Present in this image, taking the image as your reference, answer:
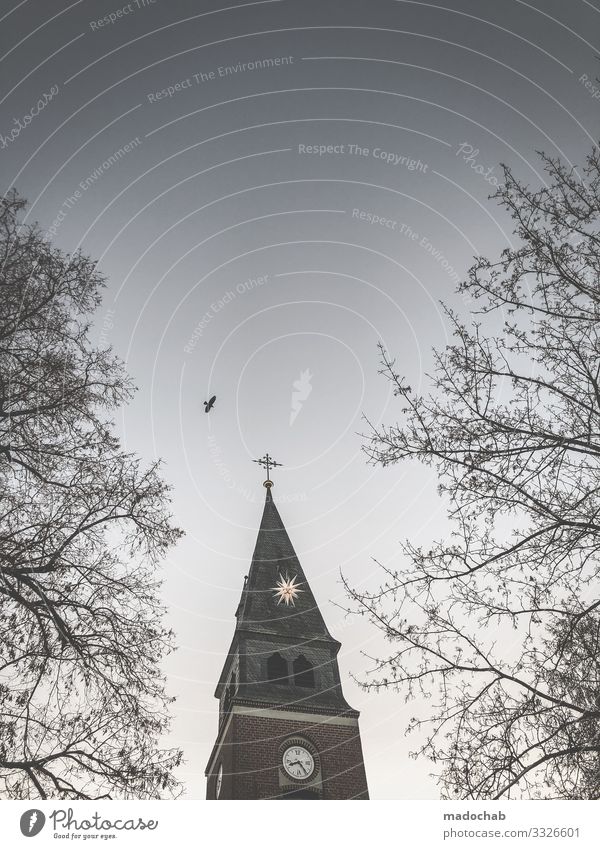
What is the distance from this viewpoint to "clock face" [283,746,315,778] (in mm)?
19734

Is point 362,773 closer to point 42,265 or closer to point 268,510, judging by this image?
point 268,510

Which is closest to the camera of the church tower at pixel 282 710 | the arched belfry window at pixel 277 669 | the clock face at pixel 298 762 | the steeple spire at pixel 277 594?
the church tower at pixel 282 710

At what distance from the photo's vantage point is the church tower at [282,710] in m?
19.5

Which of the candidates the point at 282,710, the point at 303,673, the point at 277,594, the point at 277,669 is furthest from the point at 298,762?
the point at 277,594

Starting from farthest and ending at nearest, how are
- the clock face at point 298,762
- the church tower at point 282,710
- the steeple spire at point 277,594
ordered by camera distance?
the steeple spire at point 277,594
the clock face at point 298,762
the church tower at point 282,710

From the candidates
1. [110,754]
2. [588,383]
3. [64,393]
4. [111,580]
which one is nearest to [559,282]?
[588,383]

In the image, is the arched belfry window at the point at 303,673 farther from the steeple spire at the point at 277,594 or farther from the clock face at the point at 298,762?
the clock face at the point at 298,762

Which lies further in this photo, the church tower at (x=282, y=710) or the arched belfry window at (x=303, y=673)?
the arched belfry window at (x=303, y=673)

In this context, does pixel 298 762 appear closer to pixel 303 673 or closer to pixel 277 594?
pixel 303 673

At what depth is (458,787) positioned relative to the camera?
5066mm

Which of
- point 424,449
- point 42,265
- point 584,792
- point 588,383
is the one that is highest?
point 42,265

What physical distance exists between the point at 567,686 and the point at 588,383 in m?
2.87

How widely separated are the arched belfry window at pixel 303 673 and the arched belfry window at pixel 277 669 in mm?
449

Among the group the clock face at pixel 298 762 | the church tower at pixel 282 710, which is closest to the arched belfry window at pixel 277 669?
the church tower at pixel 282 710
